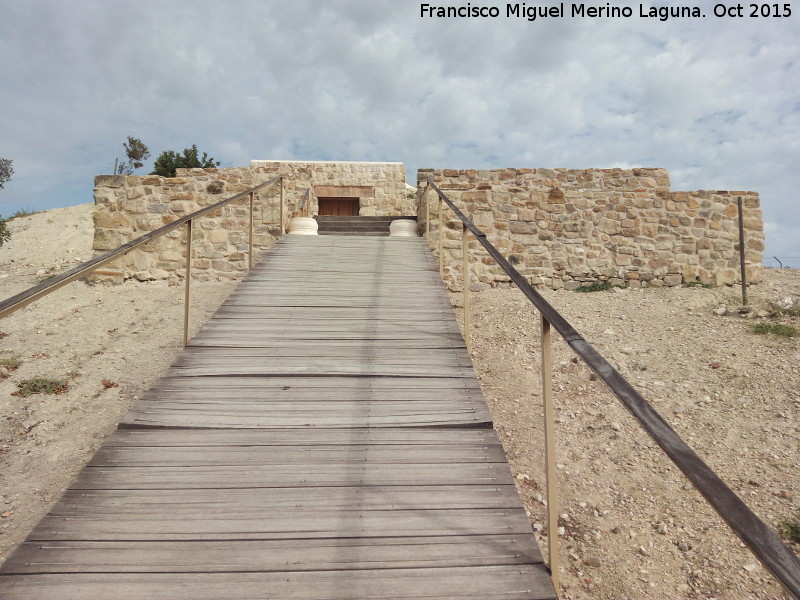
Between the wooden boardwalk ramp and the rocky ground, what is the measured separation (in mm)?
945

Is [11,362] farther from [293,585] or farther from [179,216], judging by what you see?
[293,585]

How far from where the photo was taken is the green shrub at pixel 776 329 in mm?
5117

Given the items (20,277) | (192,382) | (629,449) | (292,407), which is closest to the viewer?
(292,407)

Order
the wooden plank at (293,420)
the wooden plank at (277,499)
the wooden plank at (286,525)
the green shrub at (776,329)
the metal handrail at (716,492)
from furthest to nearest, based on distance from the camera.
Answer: the green shrub at (776,329), the wooden plank at (293,420), the wooden plank at (277,499), the wooden plank at (286,525), the metal handrail at (716,492)

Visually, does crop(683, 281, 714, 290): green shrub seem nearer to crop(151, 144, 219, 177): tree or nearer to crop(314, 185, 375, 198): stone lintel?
crop(314, 185, 375, 198): stone lintel

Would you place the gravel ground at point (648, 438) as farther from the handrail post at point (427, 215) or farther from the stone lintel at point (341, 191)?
the stone lintel at point (341, 191)

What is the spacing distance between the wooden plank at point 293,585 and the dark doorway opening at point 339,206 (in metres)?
10.7

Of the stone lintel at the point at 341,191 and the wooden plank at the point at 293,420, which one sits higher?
the stone lintel at the point at 341,191

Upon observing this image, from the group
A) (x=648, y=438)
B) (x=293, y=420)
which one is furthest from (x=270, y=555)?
(x=648, y=438)

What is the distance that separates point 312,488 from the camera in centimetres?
188

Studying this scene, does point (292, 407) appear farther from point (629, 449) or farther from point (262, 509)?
point (629, 449)

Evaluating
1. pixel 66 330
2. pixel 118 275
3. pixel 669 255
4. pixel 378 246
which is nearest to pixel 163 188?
pixel 118 275

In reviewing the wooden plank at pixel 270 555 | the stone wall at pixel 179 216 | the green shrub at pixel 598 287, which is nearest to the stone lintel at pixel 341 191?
the stone wall at pixel 179 216

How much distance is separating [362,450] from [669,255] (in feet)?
22.7
